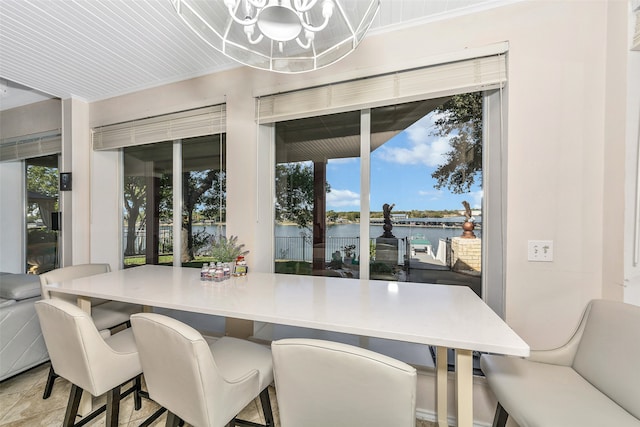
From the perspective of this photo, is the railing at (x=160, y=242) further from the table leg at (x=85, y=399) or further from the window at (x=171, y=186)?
the table leg at (x=85, y=399)

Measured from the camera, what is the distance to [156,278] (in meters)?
1.81

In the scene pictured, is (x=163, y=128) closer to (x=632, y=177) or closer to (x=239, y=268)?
(x=239, y=268)

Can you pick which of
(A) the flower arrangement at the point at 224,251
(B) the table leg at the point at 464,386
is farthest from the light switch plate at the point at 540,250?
(A) the flower arrangement at the point at 224,251

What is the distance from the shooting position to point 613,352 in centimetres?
110

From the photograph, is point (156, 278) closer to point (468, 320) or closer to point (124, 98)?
point (468, 320)

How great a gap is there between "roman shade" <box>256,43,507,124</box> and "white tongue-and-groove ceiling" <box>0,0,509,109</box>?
0.34 m

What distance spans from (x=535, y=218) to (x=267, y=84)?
2.11m

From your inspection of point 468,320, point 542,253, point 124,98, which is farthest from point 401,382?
point 124,98

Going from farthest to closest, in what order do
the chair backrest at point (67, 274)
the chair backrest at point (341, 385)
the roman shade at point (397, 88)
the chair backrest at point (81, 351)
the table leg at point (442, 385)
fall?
the chair backrest at point (67, 274), the roman shade at point (397, 88), the table leg at point (442, 385), the chair backrest at point (81, 351), the chair backrest at point (341, 385)

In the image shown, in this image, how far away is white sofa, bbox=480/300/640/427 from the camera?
0.95 m

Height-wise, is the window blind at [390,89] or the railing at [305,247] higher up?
the window blind at [390,89]

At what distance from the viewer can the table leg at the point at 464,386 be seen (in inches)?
37.8

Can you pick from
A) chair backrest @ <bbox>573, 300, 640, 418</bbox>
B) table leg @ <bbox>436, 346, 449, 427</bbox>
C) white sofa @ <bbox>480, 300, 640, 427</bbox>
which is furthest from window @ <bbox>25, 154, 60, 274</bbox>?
chair backrest @ <bbox>573, 300, 640, 418</bbox>

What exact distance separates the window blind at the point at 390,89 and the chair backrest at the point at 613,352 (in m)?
1.31
